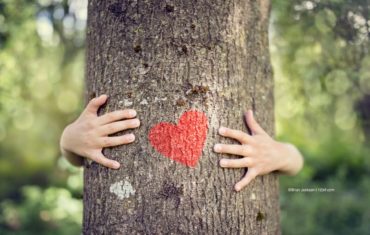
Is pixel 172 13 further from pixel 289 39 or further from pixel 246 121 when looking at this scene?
pixel 289 39

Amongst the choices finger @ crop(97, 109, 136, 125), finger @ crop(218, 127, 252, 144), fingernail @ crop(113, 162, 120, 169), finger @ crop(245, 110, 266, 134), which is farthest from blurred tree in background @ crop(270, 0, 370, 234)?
fingernail @ crop(113, 162, 120, 169)

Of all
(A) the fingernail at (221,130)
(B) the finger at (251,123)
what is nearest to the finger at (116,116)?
(A) the fingernail at (221,130)

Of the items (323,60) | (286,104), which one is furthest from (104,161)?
(286,104)

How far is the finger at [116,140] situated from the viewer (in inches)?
75.8

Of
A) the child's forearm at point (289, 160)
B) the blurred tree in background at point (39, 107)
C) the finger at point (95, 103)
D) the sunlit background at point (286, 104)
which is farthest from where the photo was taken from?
the blurred tree in background at point (39, 107)

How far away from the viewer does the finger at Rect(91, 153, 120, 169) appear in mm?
1942

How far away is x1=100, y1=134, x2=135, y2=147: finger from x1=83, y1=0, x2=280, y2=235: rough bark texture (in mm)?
25

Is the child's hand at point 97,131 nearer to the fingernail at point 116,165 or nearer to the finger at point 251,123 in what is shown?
the fingernail at point 116,165

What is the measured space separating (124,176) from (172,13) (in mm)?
637

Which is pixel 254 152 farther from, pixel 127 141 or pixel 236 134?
pixel 127 141

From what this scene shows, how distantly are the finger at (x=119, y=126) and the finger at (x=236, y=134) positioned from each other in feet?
1.04

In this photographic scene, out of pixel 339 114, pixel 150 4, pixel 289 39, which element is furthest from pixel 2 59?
pixel 339 114

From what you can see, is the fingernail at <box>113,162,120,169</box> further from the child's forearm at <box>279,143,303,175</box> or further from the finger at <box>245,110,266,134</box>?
the child's forearm at <box>279,143,303,175</box>

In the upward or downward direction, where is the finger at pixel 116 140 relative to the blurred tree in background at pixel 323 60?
downward
